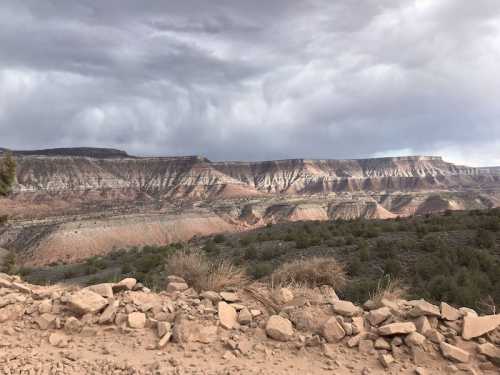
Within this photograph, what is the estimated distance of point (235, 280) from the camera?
8.55 metres

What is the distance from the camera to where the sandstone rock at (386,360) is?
5500 millimetres

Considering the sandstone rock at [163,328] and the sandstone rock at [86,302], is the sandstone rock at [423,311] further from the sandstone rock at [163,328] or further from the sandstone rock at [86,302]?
the sandstone rock at [86,302]

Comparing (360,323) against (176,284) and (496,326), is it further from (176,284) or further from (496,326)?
(176,284)

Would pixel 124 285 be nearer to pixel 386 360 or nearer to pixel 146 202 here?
pixel 386 360

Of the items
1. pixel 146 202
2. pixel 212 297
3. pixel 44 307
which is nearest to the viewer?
pixel 44 307

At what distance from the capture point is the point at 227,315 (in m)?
6.55

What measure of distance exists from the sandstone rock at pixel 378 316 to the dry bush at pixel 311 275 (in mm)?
2739

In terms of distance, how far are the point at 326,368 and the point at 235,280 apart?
3.35m

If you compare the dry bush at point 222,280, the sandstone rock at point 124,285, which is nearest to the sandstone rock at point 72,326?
the sandstone rock at point 124,285

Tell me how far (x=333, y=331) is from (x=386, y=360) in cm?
84

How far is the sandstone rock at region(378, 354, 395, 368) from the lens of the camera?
550cm

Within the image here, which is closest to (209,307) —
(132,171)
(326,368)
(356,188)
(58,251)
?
(326,368)

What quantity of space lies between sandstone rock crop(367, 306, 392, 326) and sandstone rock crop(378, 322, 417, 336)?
1.03 ft

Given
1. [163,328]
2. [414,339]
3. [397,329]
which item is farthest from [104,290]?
[414,339]
